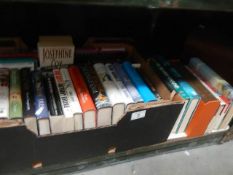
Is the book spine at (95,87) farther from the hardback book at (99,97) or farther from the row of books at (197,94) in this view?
the row of books at (197,94)

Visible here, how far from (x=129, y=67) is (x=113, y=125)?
207 mm

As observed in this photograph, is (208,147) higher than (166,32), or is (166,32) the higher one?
(166,32)

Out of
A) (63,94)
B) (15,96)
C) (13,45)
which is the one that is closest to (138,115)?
(63,94)

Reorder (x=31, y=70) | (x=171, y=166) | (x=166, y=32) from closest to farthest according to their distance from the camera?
(x=31, y=70) → (x=171, y=166) → (x=166, y=32)

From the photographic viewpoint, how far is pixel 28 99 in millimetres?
590

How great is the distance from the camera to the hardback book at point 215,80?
77 centimetres

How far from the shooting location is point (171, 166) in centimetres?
79

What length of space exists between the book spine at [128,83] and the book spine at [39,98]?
8.7 inches

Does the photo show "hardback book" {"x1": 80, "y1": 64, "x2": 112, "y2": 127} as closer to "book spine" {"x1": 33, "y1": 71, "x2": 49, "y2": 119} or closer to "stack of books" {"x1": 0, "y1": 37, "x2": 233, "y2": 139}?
"stack of books" {"x1": 0, "y1": 37, "x2": 233, "y2": 139}

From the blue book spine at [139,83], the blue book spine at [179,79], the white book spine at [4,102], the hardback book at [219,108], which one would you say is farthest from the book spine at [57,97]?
the hardback book at [219,108]

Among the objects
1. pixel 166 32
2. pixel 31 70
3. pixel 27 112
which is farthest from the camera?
pixel 166 32

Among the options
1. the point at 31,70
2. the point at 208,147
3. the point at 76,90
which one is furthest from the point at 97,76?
the point at 208,147

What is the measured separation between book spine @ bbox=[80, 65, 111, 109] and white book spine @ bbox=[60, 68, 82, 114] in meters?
0.04

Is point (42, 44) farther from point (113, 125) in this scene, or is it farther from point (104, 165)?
point (104, 165)
